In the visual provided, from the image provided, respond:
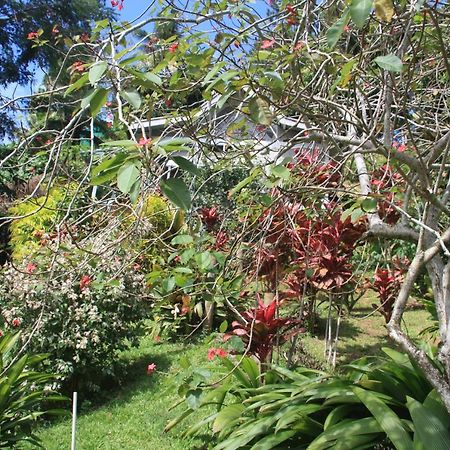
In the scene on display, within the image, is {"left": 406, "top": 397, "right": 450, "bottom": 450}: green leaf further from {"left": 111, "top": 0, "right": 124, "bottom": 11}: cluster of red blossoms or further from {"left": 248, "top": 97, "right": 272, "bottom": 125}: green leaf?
{"left": 111, "top": 0, "right": 124, "bottom": 11}: cluster of red blossoms

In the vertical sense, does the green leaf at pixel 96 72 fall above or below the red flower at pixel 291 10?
below

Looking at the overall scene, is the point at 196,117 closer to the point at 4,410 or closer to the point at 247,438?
the point at 247,438

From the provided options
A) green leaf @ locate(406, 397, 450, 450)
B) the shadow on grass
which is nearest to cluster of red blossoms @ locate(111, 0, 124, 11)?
green leaf @ locate(406, 397, 450, 450)

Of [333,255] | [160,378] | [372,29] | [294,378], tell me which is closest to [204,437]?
[294,378]

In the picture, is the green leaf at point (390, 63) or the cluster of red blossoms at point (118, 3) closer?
the green leaf at point (390, 63)

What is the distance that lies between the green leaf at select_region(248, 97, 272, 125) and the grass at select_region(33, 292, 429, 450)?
115cm

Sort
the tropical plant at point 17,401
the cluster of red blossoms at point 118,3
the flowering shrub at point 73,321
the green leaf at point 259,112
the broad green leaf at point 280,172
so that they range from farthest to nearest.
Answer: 1. the flowering shrub at point 73,321
2. the tropical plant at point 17,401
3. the cluster of red blossoms at point 118,3
4. the broad green leaf at point 280,172
5. the green leaf at point 259,112

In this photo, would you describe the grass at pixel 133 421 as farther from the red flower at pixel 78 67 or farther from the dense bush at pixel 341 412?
the red flower at pixel 78 67

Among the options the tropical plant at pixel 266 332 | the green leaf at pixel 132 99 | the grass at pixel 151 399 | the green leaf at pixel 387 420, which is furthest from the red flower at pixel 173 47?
the tropical plant at pixel 266 332

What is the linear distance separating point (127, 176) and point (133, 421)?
3779 millimetres

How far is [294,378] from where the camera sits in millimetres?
3627

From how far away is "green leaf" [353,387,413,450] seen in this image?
2479 millimetres

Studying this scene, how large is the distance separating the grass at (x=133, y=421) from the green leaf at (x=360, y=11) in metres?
2.65

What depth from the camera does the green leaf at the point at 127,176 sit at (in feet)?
4.00
